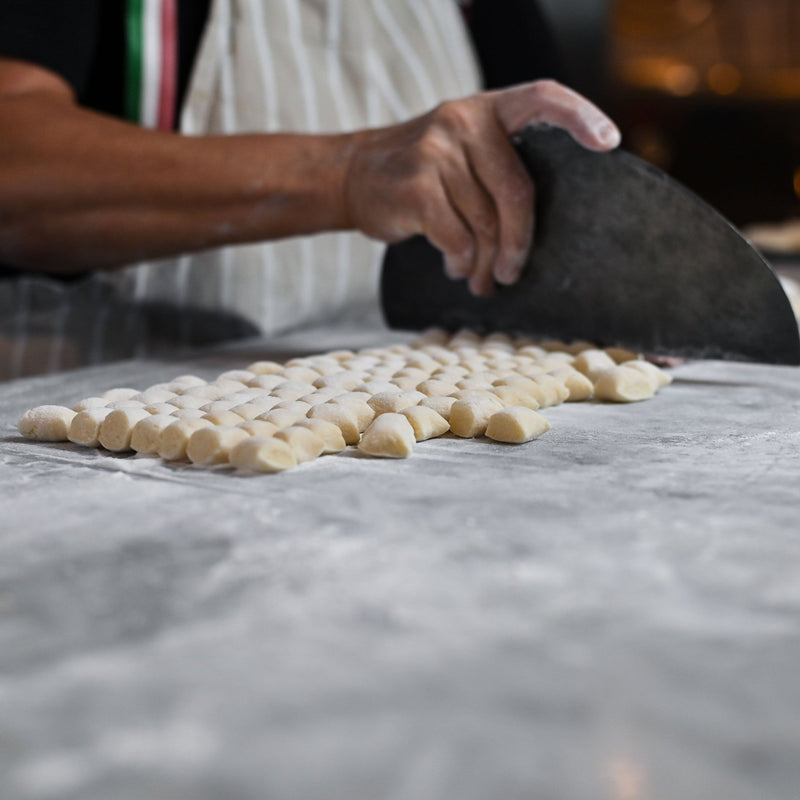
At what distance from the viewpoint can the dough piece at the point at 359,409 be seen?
2.95 ft

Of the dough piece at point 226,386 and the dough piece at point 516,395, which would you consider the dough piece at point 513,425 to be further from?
the dough piece at point 226,386

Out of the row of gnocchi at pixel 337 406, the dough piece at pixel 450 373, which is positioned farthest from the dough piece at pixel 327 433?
the dough piece at pixel 450 373

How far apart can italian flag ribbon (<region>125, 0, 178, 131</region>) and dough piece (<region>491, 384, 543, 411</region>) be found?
3.06 ft

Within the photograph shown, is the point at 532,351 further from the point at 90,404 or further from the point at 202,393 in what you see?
the point at 90,404

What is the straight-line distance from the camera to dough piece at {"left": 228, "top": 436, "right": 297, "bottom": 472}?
0.79 m

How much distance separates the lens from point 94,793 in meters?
0.38

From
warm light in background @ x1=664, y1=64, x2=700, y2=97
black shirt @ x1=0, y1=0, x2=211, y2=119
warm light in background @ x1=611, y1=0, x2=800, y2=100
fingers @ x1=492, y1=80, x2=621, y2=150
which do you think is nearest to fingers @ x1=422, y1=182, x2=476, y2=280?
fingers @ x1=492, y1=80, x2=621, y2=150

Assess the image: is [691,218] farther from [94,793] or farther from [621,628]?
[94,793]

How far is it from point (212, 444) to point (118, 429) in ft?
0.37

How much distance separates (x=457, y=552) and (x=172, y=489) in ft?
0.84

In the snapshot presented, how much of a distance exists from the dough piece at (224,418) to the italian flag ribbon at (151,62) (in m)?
0.95

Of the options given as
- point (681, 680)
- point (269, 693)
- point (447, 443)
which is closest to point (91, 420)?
point (447, 443)

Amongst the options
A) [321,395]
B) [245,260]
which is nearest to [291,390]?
[321,395]

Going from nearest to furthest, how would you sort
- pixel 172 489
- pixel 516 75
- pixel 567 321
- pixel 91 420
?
pixel 172 489 < pixel 91 420 < pixel 567 321 < pixel 516 75
